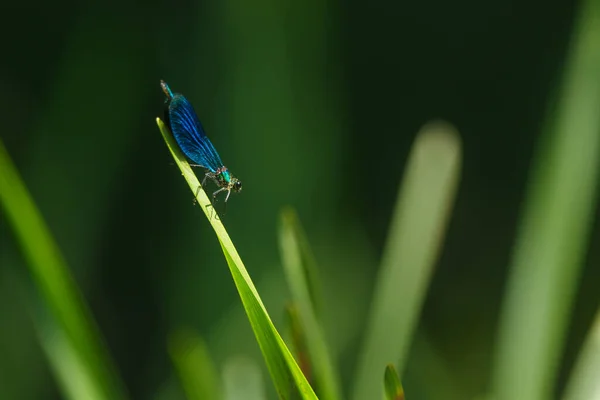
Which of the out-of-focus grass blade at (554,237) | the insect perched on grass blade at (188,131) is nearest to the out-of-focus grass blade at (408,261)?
the out-of-focus grass blade at (554,237)

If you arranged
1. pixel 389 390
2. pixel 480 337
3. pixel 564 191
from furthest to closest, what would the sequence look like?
1. pixel 480 337
2. pixel 564 191
3. pixel 389 390

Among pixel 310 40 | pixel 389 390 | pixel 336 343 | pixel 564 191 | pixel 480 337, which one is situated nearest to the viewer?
pixel 389 390

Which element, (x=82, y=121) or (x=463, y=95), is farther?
(x=463, y=95)

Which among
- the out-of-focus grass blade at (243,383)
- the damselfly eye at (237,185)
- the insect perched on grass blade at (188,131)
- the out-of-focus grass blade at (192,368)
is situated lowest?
the out-of-focus grass blade at (243,383)

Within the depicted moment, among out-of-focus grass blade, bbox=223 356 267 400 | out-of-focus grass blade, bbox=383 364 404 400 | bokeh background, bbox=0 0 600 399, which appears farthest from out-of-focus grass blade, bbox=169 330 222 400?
bokeh background, bbox=0 0 600 399

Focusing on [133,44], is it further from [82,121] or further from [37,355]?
[37,355]

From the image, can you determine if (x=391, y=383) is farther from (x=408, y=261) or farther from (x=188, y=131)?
(x=188, y=131)

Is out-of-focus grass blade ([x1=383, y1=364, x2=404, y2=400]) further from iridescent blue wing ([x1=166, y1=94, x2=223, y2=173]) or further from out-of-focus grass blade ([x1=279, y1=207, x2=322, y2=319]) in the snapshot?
iridescent blue wing ([x1=166, y1=94, x2=223, y2=173])

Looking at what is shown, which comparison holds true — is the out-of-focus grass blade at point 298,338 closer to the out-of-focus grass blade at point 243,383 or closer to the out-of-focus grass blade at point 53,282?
the out-of-focus grass blade at point 243,383

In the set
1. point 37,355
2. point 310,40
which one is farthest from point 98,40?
point 37,355
